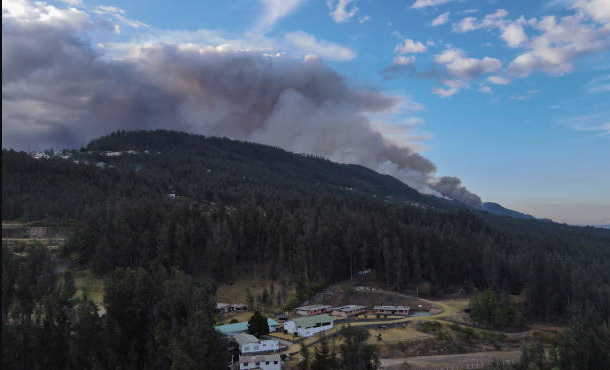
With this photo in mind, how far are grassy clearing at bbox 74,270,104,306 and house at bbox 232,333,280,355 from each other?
3726 cm

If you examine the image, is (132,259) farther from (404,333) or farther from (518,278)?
(518,278)

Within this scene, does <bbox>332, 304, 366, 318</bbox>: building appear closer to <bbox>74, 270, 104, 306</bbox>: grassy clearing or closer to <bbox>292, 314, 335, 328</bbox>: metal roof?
<bbox>292, 314, 335, 328</bbox>: metal roof

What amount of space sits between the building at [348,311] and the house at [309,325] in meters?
7.20

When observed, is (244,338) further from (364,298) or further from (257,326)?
(364,298)

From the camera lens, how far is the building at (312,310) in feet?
256

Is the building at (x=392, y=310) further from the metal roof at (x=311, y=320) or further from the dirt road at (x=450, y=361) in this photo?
the dirt road at (x=450, y=361)

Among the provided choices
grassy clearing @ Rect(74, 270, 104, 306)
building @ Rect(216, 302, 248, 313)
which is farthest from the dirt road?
grassy clearing @ Rect(74, 270, 104, 306)

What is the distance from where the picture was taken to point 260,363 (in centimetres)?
5244

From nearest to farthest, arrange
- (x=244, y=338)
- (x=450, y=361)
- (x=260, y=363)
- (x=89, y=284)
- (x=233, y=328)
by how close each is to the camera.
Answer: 1. (x=260, y=363)
2. (x=244, y=338)
3. (x=450, y=361)
4. (x=233, y=328)
5. (x=89, y=284)

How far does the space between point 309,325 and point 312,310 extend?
1099cm

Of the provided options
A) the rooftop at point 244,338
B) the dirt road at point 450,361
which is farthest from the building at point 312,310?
the dirt road at point 450,361

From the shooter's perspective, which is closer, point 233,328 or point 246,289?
point 233,328

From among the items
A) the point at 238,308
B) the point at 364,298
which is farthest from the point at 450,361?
the point at 238,308

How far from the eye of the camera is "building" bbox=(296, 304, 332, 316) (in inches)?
3073
